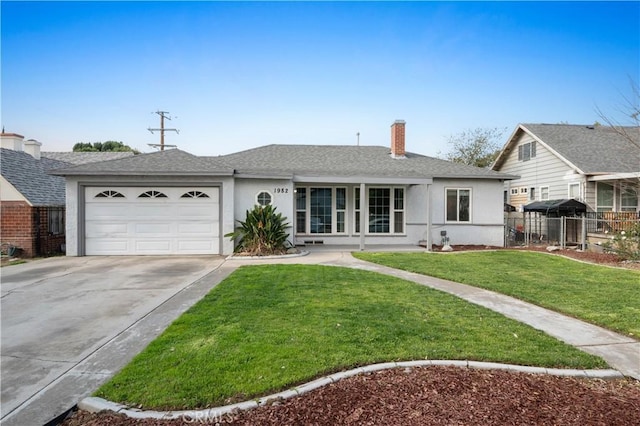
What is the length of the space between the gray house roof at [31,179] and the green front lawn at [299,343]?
10296 millimetres

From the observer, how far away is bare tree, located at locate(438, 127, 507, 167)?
33594mm

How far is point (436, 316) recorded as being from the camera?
5.20 meters

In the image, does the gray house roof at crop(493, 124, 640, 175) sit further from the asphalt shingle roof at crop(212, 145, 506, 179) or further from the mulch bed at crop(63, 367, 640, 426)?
the mulch bed at crop(63, 367, 640, 426)

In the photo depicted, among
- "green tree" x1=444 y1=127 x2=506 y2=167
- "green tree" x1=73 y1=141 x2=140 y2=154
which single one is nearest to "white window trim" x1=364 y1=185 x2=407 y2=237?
"green tree" x1=444 y1=127 x2=506 y2=167

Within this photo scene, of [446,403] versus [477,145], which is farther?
[477,145]

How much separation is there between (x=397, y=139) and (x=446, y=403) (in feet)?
47.3

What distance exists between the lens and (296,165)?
564 inches

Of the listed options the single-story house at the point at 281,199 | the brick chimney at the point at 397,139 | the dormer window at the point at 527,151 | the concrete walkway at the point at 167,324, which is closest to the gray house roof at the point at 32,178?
the single-story house at the point at 281,199

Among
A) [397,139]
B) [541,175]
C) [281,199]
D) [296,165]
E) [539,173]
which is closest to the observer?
[281,199]

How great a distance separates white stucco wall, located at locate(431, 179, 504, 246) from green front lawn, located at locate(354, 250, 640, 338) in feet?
6.36

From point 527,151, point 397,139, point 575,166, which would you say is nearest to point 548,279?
point 397,139

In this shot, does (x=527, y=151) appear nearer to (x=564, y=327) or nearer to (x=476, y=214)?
(x=476, y=214)

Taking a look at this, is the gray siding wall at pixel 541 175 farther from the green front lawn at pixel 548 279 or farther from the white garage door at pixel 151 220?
the white garage door at pixel 151 220

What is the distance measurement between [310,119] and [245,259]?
14.0m
